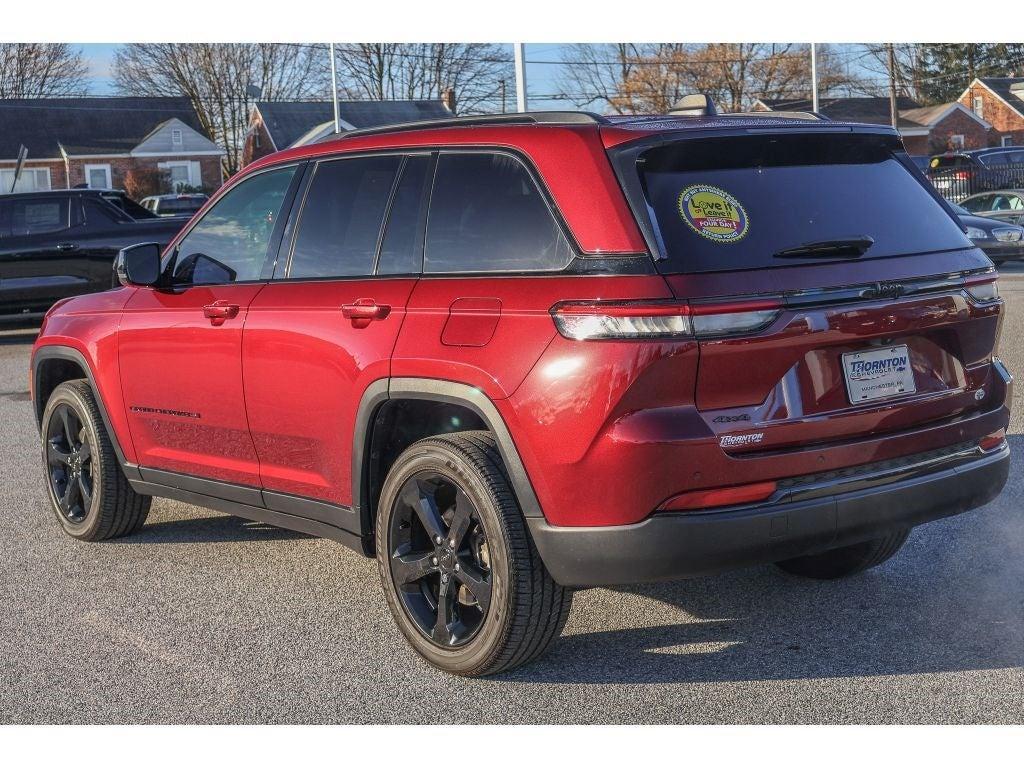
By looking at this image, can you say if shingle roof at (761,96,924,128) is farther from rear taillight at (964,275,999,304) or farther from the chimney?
rear taillight at (964,275,999,304)

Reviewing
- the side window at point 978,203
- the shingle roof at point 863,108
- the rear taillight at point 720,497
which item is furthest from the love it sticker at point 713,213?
the shingle roof at point 863,108

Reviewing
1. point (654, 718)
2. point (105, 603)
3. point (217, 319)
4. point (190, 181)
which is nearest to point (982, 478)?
point (654, 718)

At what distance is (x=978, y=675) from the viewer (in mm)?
4129

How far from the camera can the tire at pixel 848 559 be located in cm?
517

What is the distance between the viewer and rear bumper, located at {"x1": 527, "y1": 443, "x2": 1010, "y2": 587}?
12.7 feet

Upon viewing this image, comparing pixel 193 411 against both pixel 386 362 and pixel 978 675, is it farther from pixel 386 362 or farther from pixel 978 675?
pixel 978 675

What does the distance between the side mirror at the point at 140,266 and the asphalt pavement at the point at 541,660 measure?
51.8 inches

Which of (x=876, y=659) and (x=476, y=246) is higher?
(x=476, y=246)

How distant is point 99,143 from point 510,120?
6758 centimetres

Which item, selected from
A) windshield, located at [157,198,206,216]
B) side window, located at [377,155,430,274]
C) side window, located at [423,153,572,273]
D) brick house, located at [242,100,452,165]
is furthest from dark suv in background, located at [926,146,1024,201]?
brick house, located at [242,100,452,165]

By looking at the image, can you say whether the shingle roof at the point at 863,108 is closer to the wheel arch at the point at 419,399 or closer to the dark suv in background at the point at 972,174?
the dark suv in background at the point at 972,174

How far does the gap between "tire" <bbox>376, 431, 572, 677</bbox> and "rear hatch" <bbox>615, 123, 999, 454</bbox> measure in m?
0.77

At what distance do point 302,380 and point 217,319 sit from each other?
697mm

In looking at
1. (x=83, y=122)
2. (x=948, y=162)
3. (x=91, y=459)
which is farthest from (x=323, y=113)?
(x=91, y=459)
